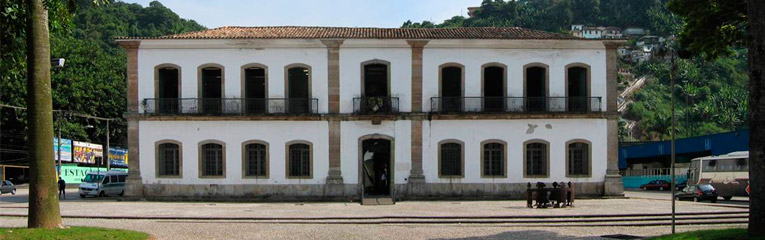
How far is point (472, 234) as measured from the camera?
18.5m

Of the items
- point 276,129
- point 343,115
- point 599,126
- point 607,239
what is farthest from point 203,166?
point 607,239

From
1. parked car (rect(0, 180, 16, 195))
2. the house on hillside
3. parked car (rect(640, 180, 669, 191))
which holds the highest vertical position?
the house on hillside

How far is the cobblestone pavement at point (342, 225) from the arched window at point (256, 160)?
2758 mm

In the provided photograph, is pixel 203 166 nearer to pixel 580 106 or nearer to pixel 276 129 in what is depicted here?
pixel 276 129

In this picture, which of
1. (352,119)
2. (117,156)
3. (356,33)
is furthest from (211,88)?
(117,156)

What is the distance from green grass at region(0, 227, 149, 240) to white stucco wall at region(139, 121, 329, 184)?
15.3m

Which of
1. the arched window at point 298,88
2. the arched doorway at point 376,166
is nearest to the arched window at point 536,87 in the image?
the arched doorway at point 376,166

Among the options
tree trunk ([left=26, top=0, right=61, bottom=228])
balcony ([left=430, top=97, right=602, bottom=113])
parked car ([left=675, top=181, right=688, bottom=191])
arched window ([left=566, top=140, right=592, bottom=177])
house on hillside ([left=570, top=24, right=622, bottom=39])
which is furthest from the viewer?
house on hillside ([left=570, top=24, right=622, bottom=39])

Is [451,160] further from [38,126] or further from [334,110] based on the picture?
[38,126]

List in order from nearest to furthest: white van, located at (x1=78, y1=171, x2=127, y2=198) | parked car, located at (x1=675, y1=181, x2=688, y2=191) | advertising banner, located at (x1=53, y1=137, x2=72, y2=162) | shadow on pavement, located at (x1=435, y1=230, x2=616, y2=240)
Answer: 1. shadow on pavement, located at (x1=435, y1=230, x2=616, y2=240)
2. white van, located at (x1=78, y1=171, x2=127, y2=198)
3. parked car, located at (x1=675, y1=181, x2=688, y2=191)
4. advertising banner, located at (x1=53, y1=137, x2=72, y2=162)

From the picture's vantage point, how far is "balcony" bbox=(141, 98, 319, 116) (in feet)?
104

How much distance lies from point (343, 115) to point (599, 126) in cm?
959

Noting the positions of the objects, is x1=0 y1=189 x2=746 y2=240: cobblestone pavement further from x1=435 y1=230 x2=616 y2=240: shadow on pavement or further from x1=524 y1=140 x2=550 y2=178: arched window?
x1=524 y1=140 x2=550 y2=178: arched window

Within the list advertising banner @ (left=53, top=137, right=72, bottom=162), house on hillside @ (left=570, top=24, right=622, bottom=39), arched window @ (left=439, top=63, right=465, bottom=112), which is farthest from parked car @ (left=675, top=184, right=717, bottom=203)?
house on hillside @ (left=570, top=24, right=622, bottom=39)
